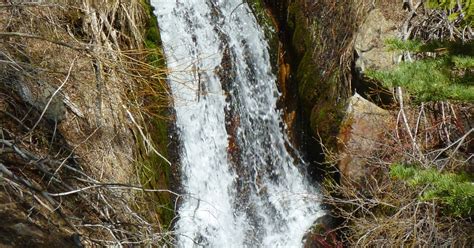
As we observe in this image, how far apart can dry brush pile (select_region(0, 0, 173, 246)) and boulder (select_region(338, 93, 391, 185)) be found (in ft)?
6.78

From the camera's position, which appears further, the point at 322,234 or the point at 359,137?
the point at 322,234

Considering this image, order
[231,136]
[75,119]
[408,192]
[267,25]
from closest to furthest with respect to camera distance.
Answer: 1. [75,119]
2. [408,192]
3. [231,136]
4. [267,25]

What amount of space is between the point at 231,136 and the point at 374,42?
79.2 inches

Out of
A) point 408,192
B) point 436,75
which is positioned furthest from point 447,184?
point 408,192

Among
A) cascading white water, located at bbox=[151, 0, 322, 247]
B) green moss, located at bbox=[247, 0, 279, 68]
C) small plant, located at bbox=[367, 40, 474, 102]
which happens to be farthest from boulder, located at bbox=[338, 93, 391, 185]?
small plant, located at bbox=[367, 40, 474, 102]

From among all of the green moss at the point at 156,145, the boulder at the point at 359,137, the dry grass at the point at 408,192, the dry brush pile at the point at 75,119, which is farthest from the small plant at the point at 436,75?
the boulder at the point at 359,137

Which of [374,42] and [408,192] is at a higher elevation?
[374,42]

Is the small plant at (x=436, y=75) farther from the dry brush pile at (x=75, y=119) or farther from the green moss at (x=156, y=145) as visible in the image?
the green moss at (x=156, y=145)

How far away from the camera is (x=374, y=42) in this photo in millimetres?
5895

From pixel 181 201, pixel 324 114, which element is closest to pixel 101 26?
pixel 181 201

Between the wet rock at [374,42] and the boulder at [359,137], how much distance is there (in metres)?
0.41

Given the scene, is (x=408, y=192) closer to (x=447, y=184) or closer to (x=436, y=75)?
(x=447, y=184)

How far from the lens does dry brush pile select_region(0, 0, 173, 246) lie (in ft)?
9.47

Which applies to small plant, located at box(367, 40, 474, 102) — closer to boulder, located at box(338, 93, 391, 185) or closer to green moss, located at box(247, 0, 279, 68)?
boulder, located at box(338, 93, 391, 185)
